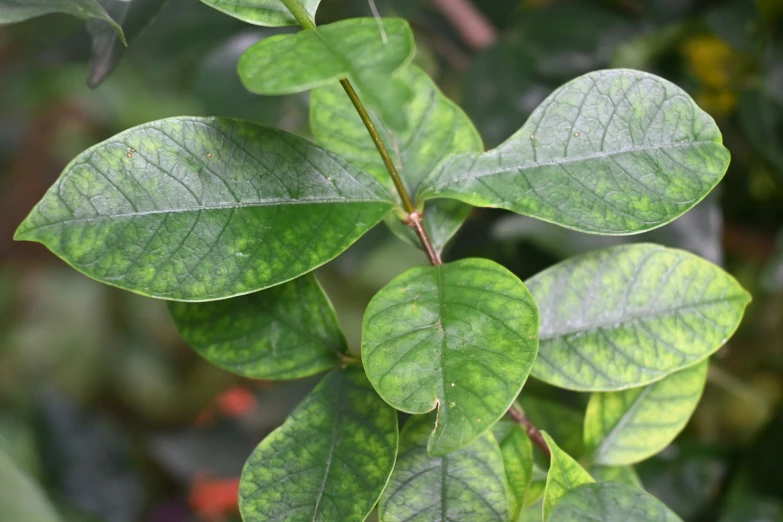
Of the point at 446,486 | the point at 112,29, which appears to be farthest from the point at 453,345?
the point at 112,29

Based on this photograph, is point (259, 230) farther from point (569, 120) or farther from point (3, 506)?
point (3, 506)

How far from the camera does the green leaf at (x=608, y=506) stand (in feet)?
1.23

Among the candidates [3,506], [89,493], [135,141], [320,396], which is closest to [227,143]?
[135,141]

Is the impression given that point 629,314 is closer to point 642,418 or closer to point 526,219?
point 642,418

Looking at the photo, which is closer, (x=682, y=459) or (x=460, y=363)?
(x=460, y=363)

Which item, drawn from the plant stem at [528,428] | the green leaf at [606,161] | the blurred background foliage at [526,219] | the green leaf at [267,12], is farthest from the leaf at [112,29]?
the plant stem at [528,428]

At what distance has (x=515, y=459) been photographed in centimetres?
46

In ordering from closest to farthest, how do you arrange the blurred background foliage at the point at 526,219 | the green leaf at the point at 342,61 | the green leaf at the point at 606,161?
1. the green leaf at the point at 342,61
2. the green leaf at the point at 606,161
3. the blurred background foliage at the point at 526,219

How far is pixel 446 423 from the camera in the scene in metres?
0.35

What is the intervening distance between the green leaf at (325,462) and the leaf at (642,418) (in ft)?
0.62

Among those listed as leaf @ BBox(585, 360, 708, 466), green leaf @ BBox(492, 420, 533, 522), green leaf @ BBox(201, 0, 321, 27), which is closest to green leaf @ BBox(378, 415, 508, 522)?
green leaf @ BBox(492, 420, 533, 522)

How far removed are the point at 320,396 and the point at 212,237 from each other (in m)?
0.13

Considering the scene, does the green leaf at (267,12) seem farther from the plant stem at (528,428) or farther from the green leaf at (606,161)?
the plant stem at (528,428)

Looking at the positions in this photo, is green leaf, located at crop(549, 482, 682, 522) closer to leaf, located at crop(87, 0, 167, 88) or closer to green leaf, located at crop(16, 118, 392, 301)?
green leaf, located at crop(16, 118, 392, 301)
